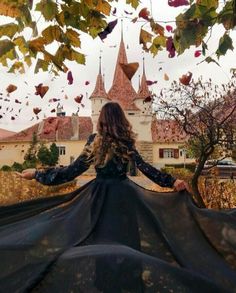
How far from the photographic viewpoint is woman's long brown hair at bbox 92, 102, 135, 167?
4.32m

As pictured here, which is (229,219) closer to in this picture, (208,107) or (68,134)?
(208,107)

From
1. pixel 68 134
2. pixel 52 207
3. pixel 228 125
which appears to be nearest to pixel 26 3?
pixel 52 207

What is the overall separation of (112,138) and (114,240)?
963mm

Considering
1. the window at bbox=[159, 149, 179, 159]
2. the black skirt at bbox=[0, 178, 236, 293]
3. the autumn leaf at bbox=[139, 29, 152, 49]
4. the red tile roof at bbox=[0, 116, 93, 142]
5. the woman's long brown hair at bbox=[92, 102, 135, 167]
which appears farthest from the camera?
the red tile roof at bbox=[0, 116, 93, 142]

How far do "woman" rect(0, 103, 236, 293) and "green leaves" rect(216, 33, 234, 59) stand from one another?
112 cm

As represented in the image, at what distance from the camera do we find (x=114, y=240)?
3.82m

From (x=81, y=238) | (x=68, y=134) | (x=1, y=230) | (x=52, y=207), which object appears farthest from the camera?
Result: (x=68, y=134)

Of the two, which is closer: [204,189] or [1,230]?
[1,230]

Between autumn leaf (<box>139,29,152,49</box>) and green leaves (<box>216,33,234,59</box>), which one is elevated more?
autumn leaf (<box>139,29,152,49</box>)

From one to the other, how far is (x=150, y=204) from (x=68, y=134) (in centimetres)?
5870

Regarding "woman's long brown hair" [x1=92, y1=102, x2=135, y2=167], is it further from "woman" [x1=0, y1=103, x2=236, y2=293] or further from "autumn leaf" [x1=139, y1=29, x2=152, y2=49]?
"autumn leaf" [x1=139, y1=29, x2=152, y2=49]

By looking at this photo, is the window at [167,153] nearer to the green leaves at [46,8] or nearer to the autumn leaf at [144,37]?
the autumn leaf at [144,37]

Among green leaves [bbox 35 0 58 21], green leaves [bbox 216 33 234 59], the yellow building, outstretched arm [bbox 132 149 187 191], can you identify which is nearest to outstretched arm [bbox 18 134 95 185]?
outstretched arm [bbox 132 149 187 191]

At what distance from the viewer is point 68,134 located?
6262 cm
